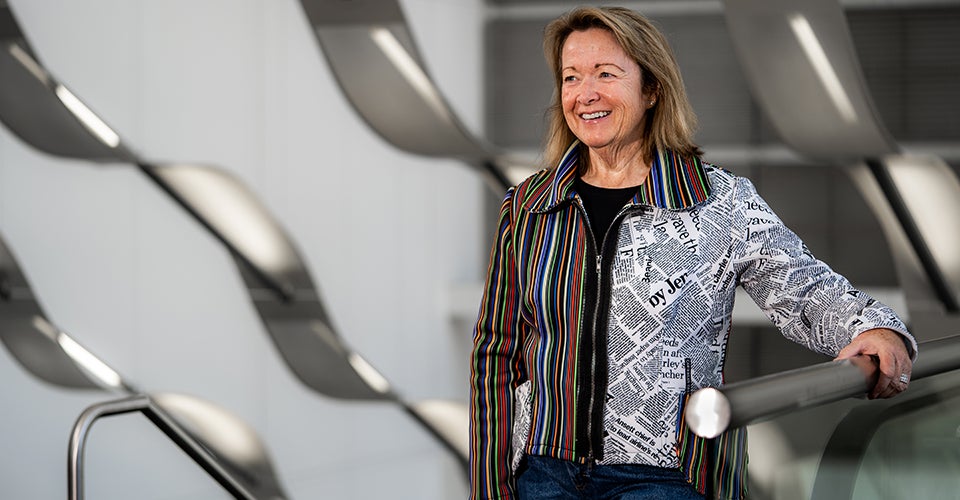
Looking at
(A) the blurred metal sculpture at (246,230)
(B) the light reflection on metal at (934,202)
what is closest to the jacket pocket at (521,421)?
(B) the light reflection on metal at (934,202)

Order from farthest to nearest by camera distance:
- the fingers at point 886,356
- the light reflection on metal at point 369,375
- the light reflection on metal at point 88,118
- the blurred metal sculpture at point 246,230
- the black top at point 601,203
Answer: the light reflection on metal at point 369,375, the light reflection on metal at point 88,118, the blurred metal sculpture at point 246,230, the black top at point 601,203, the fingers at point 886,356

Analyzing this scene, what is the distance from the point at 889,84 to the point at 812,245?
1.20 m

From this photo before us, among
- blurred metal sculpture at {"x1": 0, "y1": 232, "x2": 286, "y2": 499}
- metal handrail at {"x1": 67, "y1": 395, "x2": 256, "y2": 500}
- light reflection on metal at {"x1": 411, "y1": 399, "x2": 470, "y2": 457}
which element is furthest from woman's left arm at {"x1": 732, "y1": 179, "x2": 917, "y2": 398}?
light reflection on metal at {"x1": 411, "y1": 399, "x2": 470, "y2": 457}

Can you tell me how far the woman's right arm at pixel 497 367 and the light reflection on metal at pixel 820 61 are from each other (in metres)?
3.08

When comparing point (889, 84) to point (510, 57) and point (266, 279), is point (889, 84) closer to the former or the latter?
point (510, 57)

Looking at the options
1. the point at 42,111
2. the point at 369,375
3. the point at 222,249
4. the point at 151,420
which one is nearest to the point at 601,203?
the point at 151,420

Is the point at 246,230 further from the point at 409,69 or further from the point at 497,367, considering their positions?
the point at 497,367

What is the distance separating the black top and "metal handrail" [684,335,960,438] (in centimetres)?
44

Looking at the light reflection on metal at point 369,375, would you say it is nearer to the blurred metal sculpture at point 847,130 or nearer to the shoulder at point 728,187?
the blurred metal sculpture at point 847,130

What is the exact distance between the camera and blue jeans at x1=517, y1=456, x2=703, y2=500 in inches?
65.1

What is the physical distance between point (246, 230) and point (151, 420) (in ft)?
11.6

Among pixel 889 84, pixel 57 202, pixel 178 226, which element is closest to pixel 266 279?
pixel 178 226

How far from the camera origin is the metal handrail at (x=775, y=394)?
44.5 inches

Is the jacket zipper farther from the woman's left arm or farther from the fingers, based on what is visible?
the fingers
